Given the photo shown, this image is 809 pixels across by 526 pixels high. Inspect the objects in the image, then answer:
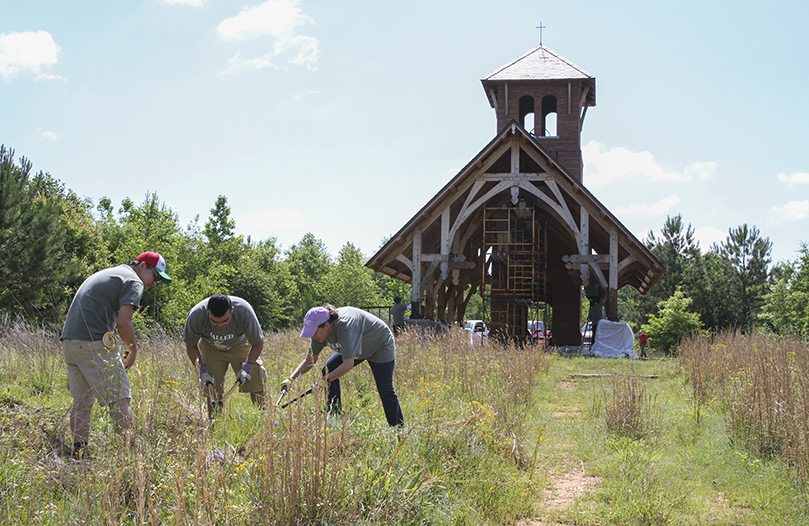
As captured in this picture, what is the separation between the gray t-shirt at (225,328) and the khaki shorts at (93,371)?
93 centimetres

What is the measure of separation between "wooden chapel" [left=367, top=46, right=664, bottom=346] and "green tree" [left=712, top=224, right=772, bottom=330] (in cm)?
2238

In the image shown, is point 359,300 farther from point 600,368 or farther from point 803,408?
point 803,408

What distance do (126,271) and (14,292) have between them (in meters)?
17.1

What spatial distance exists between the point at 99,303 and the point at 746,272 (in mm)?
48960

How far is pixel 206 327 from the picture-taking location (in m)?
5.70

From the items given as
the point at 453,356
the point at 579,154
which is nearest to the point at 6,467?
the point at 453,356

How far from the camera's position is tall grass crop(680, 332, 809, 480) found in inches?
179

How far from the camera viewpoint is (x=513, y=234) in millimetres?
21891

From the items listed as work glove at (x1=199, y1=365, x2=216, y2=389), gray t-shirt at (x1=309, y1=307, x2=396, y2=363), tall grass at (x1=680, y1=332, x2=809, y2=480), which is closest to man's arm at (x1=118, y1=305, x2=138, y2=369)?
work glove at (x1=199, y1=365, x2=216, y2=389)

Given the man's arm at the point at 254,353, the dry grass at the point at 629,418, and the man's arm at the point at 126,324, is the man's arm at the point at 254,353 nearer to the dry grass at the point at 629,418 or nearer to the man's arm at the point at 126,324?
the man's arm at the point at 126,324

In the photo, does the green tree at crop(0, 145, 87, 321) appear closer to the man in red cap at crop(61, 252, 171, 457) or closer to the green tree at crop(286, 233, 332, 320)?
the man in red cap at crop(61, 252, 171, 457)

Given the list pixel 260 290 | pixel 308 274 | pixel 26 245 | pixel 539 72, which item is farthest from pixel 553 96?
pixel 308 274

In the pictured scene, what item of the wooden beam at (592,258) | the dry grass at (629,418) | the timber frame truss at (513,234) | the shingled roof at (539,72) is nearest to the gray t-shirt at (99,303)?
the dry grass at (629,418)

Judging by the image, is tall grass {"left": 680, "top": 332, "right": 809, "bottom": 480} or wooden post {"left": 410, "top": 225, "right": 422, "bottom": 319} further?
wooden post {"left": 410, "top": 225, "right": 422, "bottom": 319}
